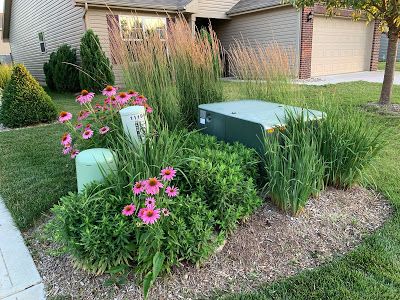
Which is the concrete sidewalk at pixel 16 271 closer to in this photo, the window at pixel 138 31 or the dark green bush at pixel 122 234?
the dark green bush at pixel 122 234

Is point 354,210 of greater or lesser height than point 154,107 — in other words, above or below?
below

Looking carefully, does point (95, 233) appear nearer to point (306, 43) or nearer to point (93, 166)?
point (93, 166)

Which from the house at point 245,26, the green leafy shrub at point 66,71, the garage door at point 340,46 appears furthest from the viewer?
the garage door at point 340,46

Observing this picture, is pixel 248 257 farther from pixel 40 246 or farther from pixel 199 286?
pixel 40 246

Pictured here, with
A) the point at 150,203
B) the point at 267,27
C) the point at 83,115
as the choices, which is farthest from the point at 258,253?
the point at 267,27

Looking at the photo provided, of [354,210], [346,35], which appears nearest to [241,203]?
[354,210]

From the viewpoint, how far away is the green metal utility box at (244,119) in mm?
2648

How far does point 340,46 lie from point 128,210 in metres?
13.7

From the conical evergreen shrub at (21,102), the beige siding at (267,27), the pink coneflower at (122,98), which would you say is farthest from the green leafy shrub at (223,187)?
the beige siding at (267,27)

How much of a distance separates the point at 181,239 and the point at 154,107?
5.63 feet

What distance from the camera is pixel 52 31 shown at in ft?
43.0

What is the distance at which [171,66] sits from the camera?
3434 millimetres

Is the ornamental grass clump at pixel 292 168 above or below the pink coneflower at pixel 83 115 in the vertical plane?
below

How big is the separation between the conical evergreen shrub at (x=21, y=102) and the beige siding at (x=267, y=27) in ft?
25.2
